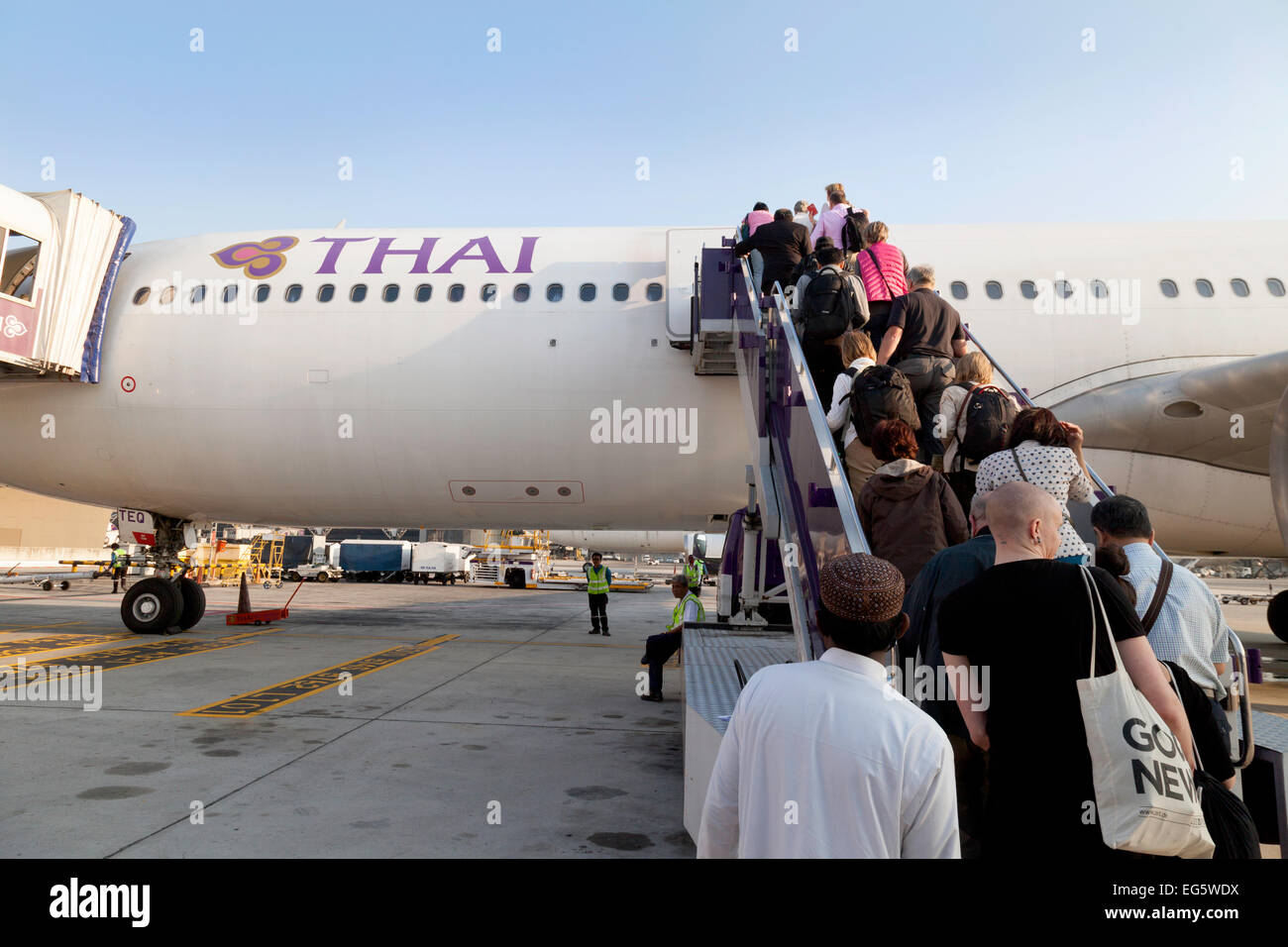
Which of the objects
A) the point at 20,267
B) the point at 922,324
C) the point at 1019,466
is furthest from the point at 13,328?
the point at 1019,466

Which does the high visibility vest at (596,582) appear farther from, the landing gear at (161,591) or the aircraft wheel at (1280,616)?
the aircraft wheel at (1280,616)

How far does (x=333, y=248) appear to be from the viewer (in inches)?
400

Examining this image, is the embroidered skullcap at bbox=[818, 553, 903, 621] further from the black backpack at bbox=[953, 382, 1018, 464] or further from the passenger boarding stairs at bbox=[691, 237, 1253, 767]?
the black backpack at bbox=[953, 382, 1018, 464]

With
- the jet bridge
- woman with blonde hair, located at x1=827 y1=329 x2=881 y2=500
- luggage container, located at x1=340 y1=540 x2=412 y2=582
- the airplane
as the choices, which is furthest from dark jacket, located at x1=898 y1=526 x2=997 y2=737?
luggage container, located at x1=340 y1=540 x2=412 y2=582

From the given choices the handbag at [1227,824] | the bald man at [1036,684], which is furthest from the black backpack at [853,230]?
the handbag at [1227,824]

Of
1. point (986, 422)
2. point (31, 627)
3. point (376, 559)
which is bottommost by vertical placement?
point (376, 559)

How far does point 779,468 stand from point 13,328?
8721mm

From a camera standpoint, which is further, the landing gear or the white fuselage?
the landing gear

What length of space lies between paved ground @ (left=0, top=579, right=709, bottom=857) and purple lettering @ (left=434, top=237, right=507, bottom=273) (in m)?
4.72

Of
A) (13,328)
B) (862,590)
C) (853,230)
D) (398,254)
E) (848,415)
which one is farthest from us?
(398,254)

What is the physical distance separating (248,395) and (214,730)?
186 inches

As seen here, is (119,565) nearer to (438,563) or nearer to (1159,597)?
(438,563)

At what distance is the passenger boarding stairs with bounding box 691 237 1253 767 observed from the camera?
3.39m

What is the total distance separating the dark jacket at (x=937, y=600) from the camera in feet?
8.54
